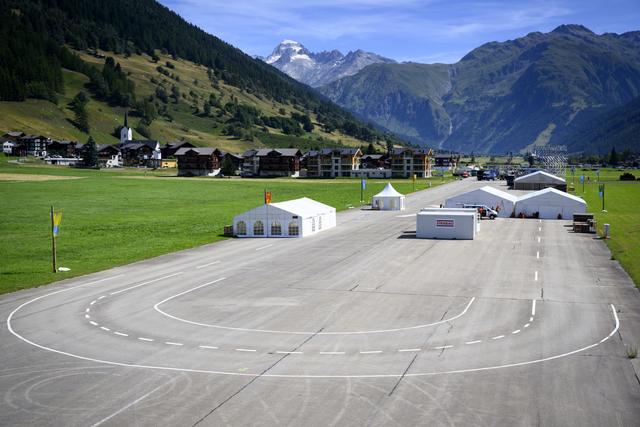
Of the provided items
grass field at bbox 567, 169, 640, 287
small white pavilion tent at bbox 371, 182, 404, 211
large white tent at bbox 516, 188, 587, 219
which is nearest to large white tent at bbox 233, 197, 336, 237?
grass field at bbox 567, 169, 640, 287

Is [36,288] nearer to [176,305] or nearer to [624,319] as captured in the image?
[176,305]

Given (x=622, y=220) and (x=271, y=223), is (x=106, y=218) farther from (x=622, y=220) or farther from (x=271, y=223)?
(x=622, y=220)

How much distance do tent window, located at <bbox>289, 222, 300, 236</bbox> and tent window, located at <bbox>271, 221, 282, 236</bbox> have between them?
1.21m

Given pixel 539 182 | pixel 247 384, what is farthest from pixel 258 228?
pixel 539 182

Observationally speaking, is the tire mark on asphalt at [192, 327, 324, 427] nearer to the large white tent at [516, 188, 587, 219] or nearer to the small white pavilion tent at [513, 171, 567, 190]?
the large white tent at [516, 188, 587, 219]

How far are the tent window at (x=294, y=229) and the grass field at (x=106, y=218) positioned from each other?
27.2 ft

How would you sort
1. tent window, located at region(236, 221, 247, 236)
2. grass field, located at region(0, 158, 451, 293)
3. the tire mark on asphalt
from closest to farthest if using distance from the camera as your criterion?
the tire mark on asphalt
grass field, located at region(0, 158, 451, 293)
tent window, located at region(236, 221, 247, 236)


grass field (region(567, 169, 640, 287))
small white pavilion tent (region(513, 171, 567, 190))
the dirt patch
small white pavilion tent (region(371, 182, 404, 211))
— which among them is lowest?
grass field (region(567, 169, 640, 287))

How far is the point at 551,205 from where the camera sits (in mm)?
96000

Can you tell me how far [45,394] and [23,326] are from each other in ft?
37.3

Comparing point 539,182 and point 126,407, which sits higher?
point 539,182

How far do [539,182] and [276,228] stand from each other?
91828 mm

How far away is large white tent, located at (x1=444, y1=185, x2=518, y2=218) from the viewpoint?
9800 centimetres

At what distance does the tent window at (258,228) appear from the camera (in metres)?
75.8
